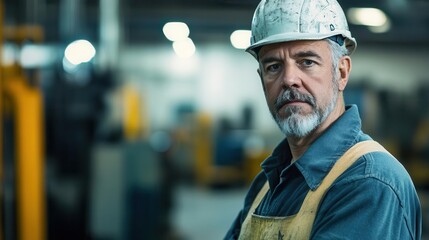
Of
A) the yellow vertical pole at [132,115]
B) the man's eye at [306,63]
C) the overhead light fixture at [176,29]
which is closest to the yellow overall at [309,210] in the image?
the man's eye at [306,63]

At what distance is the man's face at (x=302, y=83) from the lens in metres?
1.77

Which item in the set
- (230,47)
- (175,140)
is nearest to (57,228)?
(175,140)

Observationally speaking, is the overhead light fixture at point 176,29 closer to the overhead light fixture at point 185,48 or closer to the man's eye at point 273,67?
the overhead light fixture at point 185,48

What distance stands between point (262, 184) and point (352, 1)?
20.7ft

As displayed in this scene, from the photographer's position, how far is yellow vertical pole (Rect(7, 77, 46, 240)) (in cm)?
518

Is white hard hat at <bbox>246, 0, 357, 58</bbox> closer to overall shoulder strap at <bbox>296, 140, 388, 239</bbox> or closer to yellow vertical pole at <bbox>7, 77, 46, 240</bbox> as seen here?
overall shoulder strap at <bbox>296, 140, 388, 239</bbox>

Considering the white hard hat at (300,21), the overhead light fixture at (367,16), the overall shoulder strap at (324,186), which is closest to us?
the overall shoulder strap at (324,186)

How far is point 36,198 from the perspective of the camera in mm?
5246

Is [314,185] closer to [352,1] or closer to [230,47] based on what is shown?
[352,1]

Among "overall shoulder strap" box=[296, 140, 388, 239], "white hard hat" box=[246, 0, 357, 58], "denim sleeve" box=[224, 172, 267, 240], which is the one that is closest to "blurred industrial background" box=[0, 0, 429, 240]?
"denim sleeve" box=[224, 172, 267, 240]

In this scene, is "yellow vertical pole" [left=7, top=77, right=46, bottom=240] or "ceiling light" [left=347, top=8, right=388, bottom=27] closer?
"yellow vertical pole" [left=7, top=77, right=46, bottom=240]

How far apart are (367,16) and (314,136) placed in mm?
8461

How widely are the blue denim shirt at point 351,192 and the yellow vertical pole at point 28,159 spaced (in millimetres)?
3601

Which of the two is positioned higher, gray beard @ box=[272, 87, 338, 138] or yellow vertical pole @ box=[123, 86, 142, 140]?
gray beard @ box=[272, 87, 338, 138]
